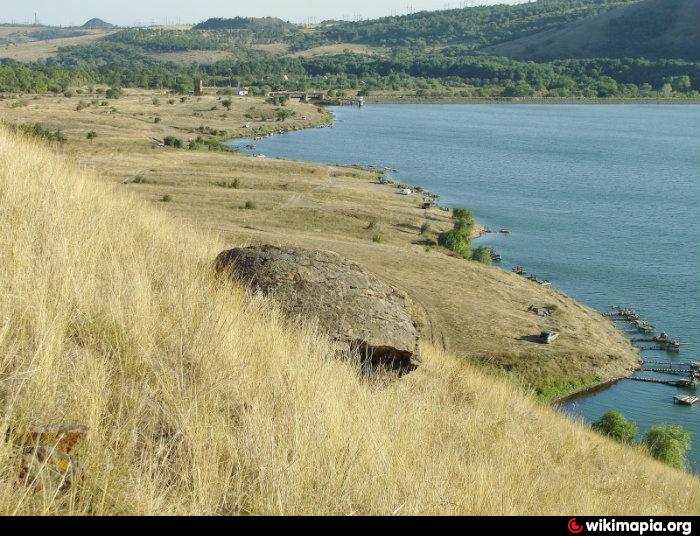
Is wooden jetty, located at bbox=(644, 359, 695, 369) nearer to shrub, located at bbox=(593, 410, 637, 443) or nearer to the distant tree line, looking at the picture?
shrub, located at bbox=(593, 410, 637, 443)

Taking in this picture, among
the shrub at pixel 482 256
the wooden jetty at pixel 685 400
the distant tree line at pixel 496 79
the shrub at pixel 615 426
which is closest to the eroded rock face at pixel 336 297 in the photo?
the shrub at pixel 615 426

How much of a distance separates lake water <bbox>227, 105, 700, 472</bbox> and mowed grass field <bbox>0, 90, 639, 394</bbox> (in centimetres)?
219

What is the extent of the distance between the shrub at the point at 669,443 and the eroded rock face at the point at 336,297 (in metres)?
13.7

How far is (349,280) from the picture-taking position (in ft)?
32.0

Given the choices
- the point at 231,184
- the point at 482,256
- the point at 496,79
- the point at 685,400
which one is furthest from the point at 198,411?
the point at 496,79

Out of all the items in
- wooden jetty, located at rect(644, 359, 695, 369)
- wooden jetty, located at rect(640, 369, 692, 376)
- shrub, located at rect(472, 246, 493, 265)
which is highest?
shrub, located at rect(472, 246, 493, 265)

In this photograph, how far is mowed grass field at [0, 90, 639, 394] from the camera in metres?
30.8

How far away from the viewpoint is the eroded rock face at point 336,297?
8.99 metres

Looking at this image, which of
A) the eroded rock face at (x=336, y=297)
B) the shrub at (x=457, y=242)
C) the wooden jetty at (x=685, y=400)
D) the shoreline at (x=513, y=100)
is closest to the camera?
the eroded rock face at (x=336, y=297)

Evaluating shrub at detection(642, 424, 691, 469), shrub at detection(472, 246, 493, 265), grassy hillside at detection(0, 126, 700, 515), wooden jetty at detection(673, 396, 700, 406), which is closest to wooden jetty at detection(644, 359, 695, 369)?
wooden jetty at detection(673, 396, 700, 406)
